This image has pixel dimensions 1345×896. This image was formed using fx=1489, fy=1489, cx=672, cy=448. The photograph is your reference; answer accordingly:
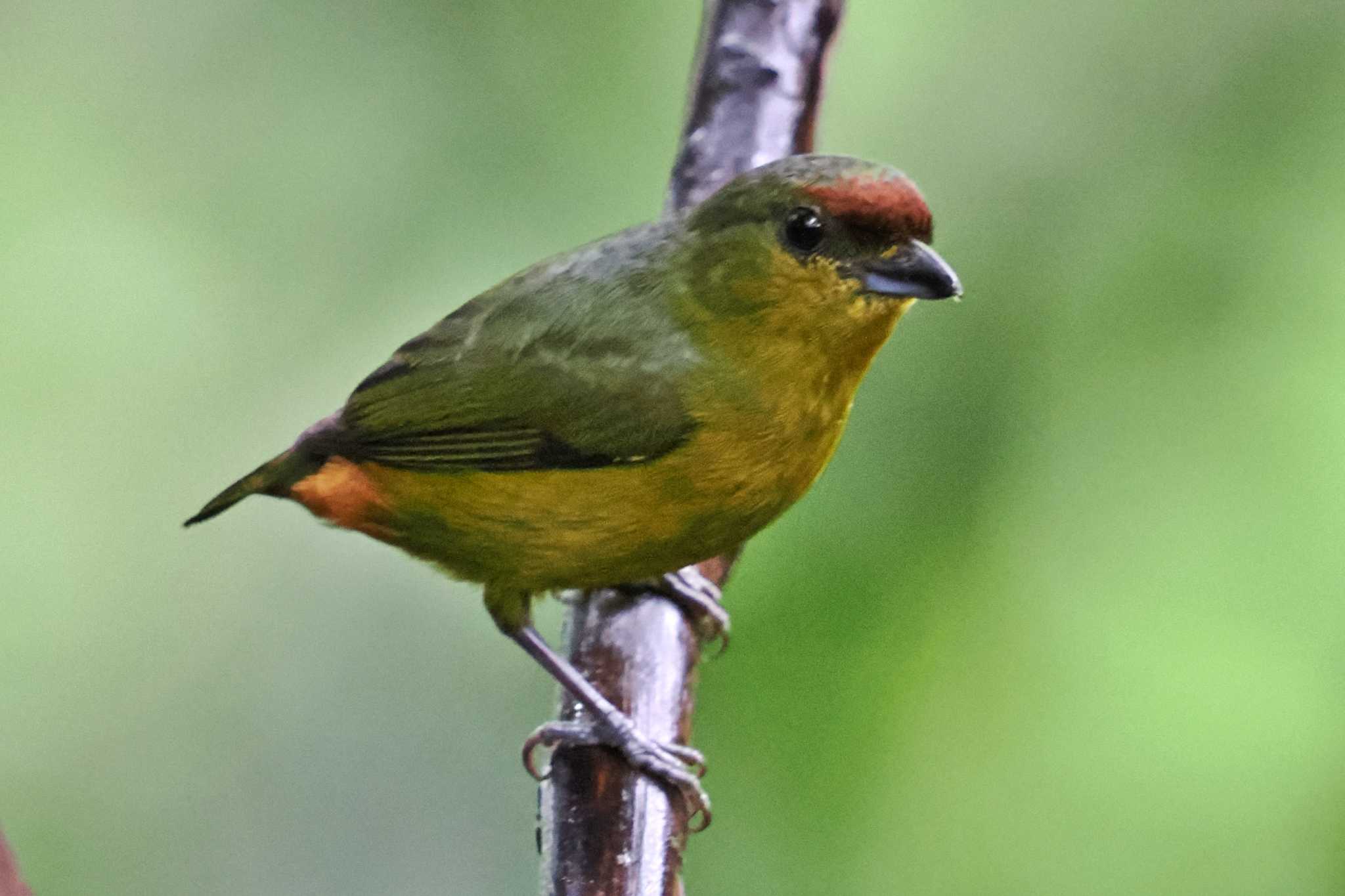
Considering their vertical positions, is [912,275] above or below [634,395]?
above

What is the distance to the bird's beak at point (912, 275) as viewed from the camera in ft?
4.73

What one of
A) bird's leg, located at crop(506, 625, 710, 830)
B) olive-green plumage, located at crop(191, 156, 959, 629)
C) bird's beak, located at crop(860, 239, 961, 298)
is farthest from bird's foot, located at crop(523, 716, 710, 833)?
bird's beak, located at crop(860, 239, 961, 298)

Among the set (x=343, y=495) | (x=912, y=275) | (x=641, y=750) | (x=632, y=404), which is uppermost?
(x=912, y=275)

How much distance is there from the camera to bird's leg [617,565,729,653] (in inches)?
71.9

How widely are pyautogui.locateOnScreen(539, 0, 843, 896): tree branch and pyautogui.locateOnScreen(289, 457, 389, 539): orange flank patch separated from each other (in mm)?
278

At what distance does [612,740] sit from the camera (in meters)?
1.56

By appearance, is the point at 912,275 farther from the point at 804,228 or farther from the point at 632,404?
the point at 632,404

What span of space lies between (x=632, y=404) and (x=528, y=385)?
0.15 meters

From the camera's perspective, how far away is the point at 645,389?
5.42ft

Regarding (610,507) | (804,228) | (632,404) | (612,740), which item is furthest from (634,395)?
(612,740)

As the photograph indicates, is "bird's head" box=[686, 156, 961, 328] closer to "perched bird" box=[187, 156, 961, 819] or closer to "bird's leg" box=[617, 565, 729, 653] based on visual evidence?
"perched bird" box=[187, 156, 961, 819]

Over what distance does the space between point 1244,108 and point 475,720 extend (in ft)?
5.25

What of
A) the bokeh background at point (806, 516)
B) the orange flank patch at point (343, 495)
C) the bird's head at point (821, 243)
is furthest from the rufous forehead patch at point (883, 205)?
the bokeh background at point (806, 516)

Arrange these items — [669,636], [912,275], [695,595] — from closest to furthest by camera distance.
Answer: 1. [912,275]
2. [669,636]
3. [695,595]
